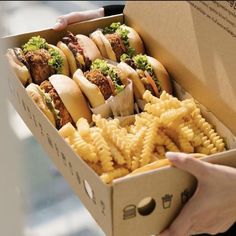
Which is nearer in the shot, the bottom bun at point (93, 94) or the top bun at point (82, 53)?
the bottom bun at point (93, 94)

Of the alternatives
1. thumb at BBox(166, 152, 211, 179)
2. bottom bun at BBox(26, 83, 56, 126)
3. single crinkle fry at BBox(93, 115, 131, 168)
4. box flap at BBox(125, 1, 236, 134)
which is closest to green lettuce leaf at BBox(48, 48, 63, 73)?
bottom bun at BBox(26, 83, 56, 126)

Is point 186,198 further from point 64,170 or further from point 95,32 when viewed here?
point 95,32

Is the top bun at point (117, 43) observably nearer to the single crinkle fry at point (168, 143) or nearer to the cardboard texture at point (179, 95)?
the cardboard texture at point (179, 95)

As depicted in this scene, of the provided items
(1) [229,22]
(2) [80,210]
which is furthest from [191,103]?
(2) [80,210]

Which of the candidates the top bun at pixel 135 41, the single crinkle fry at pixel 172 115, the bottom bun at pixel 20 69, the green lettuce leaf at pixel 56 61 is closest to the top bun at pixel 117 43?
the top bun at pixel 135 41

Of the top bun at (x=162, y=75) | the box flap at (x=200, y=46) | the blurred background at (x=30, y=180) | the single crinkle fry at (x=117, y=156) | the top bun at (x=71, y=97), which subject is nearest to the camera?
the blurred background at (x=30, y=180)

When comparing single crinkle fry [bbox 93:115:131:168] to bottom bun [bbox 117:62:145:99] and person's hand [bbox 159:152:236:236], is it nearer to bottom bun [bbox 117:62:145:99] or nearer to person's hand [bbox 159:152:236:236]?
person's hand [bbox 159:152:236:236]
